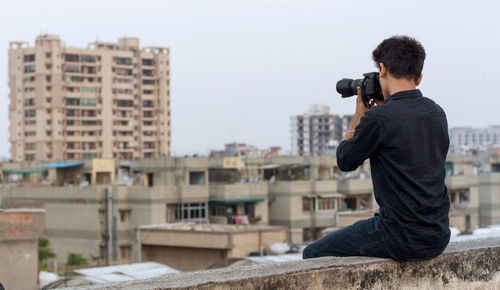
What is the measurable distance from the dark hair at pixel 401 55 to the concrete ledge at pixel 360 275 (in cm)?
86

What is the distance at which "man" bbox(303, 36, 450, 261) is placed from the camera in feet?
12.2

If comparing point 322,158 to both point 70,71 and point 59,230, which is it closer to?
point 59,230

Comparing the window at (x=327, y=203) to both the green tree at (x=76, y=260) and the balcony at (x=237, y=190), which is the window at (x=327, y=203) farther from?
the green tree at (x=76, y=260)

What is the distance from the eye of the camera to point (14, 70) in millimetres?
95375

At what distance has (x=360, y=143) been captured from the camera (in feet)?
12.3

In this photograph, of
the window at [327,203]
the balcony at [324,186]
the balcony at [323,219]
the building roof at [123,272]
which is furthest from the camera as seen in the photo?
the window at [327,203]

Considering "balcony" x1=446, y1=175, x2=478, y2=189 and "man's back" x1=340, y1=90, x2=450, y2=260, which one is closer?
"man's back" x1=340, y1=90, x2=450, y2=260

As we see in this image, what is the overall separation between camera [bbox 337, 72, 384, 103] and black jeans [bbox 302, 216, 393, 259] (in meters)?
0.57

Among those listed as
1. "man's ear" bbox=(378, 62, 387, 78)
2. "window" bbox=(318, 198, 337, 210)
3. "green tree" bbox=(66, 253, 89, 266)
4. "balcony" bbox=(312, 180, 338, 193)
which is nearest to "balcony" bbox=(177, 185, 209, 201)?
"green tree" bbox=(66, 253, 89, 266)

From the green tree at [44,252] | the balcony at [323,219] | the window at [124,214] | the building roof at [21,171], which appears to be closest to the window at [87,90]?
the building roof at [21,171]

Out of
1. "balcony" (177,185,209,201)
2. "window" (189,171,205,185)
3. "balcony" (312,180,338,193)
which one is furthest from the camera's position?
"balcony" (312,180,338,193)

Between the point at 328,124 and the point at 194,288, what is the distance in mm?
114693

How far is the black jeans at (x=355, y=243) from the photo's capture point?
3818 mm

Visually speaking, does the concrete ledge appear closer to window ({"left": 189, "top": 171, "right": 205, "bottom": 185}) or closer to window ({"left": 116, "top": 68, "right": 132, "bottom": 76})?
window ({"left": 189, "top": 171, "right": 205, "bottom": 185})
